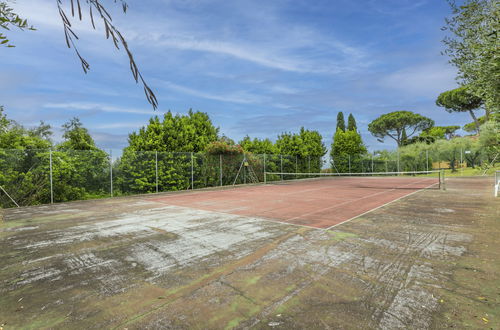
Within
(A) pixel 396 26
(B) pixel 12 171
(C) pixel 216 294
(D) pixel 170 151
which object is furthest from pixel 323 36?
(B) pixel 12 171

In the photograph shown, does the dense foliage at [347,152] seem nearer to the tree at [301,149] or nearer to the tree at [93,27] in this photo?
the tree at [301,149]

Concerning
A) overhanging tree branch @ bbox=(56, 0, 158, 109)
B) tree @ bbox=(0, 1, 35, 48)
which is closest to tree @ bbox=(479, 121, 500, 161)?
overhanging tree branch @ bbox=(56, 0, 158, 109)

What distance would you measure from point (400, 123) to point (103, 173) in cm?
4974

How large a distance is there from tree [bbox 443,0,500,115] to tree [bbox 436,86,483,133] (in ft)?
119

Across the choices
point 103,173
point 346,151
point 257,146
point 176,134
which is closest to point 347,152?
point 346,151

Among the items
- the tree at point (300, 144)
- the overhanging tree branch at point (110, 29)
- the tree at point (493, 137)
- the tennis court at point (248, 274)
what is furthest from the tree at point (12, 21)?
the tree at point (300, 144)

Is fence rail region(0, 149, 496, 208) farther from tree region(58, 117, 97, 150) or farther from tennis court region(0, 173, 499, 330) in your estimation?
tennis court region(0, 173, 499, 330)

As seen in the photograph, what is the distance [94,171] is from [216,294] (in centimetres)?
1182

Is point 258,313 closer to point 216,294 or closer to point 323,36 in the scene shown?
point 216,294

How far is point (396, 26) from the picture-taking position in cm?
856

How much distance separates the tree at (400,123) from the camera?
4616 cm

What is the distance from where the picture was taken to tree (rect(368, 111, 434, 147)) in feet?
151

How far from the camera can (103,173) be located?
1245 centimetres

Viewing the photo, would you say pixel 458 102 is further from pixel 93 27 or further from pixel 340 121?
pixel 93 27
